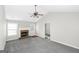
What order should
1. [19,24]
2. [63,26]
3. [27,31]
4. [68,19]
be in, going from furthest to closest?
[27,31]
[19,24]
[63,26]
[68,19]

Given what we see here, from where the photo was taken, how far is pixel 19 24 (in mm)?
6262

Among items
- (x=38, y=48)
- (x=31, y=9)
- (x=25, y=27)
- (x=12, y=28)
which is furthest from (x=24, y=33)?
(x=38, y=48)

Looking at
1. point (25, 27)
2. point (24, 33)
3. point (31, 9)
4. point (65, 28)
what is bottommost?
point (24, 33)

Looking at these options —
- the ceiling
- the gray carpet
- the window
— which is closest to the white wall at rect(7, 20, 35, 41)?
the window

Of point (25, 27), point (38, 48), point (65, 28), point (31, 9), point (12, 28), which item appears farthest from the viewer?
point (25, 27)

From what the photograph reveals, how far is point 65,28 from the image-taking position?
407 cm

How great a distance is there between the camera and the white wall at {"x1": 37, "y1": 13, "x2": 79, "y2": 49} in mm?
3455

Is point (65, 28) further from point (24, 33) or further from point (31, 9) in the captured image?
Answer: point (24, 33)

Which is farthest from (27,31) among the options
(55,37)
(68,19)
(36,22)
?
(68,19)

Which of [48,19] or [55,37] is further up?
[48,19]

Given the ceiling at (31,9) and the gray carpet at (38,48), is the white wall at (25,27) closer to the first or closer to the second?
the ceiling at (31,9)

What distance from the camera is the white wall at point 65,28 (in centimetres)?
346
